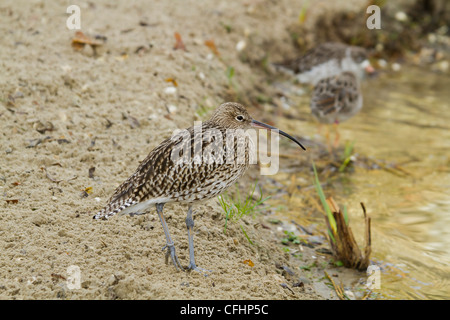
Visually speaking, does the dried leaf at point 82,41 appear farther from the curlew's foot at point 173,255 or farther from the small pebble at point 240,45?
the curlew's foot at point 173,255

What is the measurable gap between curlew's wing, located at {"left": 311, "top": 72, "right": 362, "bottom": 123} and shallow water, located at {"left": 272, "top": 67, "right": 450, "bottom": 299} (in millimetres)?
493

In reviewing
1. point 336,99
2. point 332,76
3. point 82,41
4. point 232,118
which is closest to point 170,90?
point 82,41

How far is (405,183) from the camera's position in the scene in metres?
7.54

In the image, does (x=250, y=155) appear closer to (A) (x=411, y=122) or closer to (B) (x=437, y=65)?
(A) (x=411, y=122)

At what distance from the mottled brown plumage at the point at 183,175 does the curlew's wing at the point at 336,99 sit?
3.80m

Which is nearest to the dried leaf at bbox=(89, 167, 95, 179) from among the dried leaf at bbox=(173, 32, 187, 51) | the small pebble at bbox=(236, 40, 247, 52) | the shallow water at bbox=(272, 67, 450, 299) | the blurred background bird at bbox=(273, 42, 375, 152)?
the shallow water at bbox=(272, 67, 450, 299)

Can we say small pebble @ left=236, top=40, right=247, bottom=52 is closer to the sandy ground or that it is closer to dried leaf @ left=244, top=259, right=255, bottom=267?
the sandy ground

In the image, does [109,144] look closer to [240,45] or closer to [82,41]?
[82,41]

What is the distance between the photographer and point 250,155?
521cm

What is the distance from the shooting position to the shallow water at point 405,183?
18.9 feet

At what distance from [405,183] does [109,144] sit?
13.2ft

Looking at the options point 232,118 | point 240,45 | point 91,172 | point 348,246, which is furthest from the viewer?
point 240,45

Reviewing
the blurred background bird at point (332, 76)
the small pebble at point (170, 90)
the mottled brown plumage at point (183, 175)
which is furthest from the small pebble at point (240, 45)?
the mottled brown plumage at point (183, 175)

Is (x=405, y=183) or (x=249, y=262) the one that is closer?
(x=249, y=262)
